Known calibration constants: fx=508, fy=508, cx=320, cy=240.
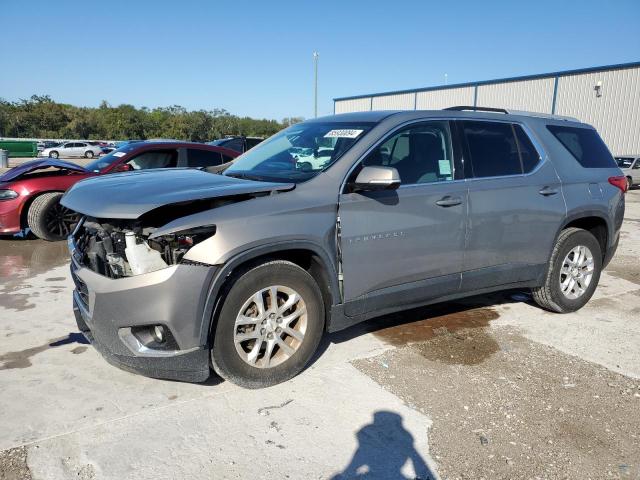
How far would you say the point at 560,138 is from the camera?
474 cm

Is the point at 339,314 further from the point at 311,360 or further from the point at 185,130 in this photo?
the point at 185,130

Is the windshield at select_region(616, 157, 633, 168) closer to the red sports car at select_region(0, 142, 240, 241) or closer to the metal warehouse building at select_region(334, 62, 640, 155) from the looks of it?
the metal warehouse building at select_region(334, 62, 640, 155)

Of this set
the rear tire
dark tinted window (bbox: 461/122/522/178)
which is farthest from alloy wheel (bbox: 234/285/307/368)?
the rear tire

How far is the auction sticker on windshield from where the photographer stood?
3741 mm

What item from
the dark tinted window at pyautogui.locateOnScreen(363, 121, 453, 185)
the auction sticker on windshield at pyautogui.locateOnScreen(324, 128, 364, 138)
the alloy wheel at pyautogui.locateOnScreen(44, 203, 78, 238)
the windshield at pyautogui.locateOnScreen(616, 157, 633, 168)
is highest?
the auction sticker on windshield at pyautogui.locateOnScreen(324, 128, 364, 138)

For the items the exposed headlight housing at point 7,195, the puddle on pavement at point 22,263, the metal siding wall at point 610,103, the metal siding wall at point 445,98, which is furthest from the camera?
the metal siding wall at point 445,98

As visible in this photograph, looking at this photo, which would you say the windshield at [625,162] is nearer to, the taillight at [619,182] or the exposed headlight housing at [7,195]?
the taillight at [619,182]

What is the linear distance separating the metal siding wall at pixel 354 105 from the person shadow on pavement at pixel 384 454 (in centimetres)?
3817

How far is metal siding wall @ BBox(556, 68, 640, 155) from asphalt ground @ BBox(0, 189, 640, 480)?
2493 cm

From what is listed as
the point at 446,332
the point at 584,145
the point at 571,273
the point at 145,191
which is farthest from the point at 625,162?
the point at 145,191

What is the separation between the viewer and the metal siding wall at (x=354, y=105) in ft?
134

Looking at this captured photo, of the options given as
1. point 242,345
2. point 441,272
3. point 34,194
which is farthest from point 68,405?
point 34,194

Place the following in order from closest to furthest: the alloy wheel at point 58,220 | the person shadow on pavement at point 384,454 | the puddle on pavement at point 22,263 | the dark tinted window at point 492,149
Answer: the person shadow on pavement at point 384,454
the dark tinted window at point 492,149
the puddle on pavement at point 22,263
the alloy wheel at point 58,220

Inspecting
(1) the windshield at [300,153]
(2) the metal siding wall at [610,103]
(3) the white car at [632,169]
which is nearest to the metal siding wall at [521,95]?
(2) the metal siding wall at [610,103]
